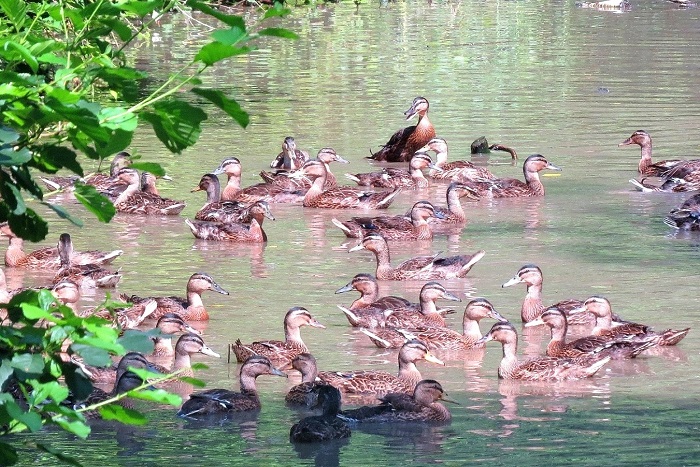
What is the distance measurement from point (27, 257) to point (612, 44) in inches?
972

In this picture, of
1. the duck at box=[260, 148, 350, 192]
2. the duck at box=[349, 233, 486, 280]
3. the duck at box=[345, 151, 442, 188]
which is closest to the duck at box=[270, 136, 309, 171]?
the duck at box=[260, 148, 350, 192]

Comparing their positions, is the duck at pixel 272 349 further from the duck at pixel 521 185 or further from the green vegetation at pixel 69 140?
the duck at pixel 521 185

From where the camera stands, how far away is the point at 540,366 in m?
9.91

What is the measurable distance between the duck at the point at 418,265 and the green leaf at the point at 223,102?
8723 millimetres

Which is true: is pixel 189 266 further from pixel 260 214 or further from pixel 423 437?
pixel 423 437

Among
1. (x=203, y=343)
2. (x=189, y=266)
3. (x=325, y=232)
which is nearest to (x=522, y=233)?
(x=325, y=232)

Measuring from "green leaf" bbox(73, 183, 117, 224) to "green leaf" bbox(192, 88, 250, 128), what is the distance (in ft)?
→ 1.33

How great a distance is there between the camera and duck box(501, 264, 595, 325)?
37.0 feet

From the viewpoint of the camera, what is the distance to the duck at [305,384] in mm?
9172

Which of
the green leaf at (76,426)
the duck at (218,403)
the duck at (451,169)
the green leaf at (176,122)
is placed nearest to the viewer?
the green leaf at (76,426)

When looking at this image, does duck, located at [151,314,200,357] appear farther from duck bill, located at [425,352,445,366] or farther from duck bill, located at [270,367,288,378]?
duck bill, located at [425,352,445,366]

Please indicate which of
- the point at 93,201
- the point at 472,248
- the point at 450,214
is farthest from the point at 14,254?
the point at 93,201

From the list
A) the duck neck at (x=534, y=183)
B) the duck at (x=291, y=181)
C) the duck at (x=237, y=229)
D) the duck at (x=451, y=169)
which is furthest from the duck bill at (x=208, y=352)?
the duck at (x=451, y=169)

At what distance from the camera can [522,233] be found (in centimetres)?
1494
